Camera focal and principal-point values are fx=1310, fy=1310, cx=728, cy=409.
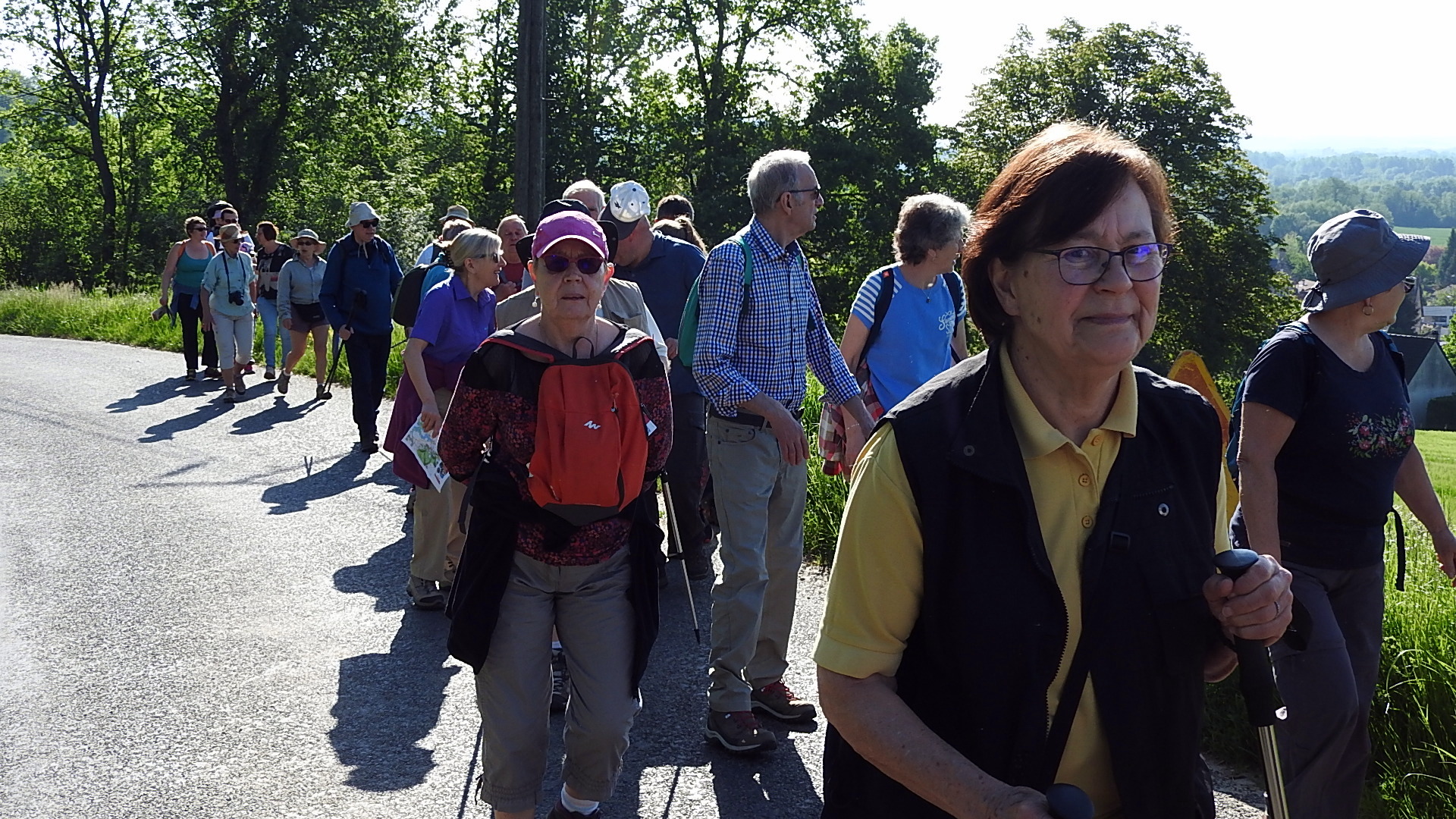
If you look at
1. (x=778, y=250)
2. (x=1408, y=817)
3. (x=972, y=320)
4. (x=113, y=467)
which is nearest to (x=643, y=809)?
(x=778, y=250)

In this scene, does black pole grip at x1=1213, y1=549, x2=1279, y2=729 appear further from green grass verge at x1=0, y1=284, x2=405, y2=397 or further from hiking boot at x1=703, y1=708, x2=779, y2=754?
green grass verge at x1=0, y1=284, x2=405, y2=397

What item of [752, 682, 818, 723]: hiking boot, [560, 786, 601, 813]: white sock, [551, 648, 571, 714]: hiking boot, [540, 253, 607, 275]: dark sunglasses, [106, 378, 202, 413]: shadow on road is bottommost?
[106, 378, 202, 413]: shadow on road

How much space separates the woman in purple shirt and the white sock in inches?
104

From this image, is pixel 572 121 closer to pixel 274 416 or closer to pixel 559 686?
pixel 274 416

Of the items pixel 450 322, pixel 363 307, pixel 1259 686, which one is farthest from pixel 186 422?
pixel 1259 686

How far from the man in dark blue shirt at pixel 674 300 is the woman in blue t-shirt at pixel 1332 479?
3368mm

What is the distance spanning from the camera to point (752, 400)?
473 cm

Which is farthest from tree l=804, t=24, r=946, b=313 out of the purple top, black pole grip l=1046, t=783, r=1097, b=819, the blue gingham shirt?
black pole grip l=1046, t=783, r=1097, b=819

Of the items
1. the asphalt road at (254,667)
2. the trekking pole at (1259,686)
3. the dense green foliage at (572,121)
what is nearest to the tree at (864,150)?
the dense green foliage at (572,121)

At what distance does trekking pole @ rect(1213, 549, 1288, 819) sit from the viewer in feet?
6.03

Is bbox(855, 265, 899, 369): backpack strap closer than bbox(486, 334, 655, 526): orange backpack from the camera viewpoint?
No

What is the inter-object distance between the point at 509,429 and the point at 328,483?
22.1 feet

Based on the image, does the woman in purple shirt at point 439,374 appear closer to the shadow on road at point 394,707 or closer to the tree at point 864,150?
the shadow on road at point 394,707

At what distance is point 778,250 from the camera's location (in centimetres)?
492
